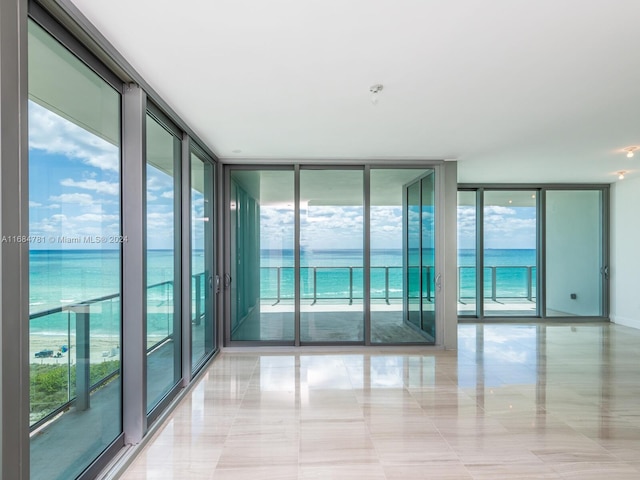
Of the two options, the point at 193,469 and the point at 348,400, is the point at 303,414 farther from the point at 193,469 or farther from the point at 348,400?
the point at 193,469

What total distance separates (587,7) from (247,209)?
14.7 ft

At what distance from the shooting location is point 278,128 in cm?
401

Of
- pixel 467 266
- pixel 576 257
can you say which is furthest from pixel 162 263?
pixel 576 257

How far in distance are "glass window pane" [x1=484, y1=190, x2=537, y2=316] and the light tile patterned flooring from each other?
2410 millimetres

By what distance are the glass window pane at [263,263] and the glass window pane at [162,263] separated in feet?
5.82

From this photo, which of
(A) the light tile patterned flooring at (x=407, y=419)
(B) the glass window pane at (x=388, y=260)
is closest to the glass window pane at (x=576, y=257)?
(A) the light tile patterned flooring at (x=407, y=419)

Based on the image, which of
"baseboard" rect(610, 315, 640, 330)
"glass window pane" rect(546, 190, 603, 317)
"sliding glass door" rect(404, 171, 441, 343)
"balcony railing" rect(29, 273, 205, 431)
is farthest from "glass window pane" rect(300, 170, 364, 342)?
"baseboard" rect(610, 315, 640, 330)

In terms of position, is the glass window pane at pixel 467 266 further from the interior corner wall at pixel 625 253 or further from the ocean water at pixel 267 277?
the interior corner wall at pixel 625 253

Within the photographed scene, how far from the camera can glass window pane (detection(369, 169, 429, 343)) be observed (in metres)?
5.66

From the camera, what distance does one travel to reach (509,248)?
7.72 meters

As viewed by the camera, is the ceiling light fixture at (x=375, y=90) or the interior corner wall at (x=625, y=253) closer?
the ceiling light fixture at (x=375, y=90)

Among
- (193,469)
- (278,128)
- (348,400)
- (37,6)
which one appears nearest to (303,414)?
(348,400)

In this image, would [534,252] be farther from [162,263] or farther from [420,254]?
[162,263]

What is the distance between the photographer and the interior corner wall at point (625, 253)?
6.98 metres
